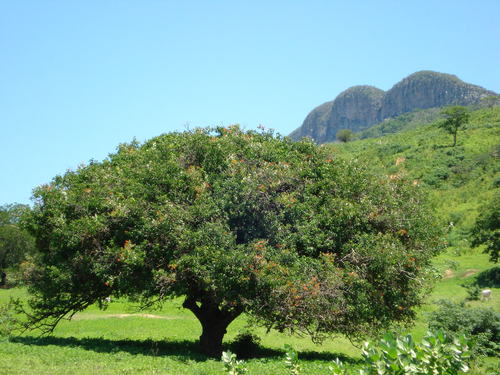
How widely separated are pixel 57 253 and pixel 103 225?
2662mm

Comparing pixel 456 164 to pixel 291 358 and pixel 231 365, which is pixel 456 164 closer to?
pixel 291 358

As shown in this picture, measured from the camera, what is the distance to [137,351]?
17.4 m

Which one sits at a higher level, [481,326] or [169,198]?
[169,198]

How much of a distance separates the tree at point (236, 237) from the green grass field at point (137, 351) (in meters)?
1.53

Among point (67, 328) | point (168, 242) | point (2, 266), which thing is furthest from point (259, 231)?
point (2, 266)

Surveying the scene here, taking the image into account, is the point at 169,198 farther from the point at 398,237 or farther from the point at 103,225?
the point at 398,237

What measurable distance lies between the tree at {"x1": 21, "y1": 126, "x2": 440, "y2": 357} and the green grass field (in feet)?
5.01

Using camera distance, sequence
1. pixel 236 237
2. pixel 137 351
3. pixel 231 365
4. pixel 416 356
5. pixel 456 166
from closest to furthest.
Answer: pixel 416 356, pixel 231 365, pixel 236 237, pixel 137 351, pixel 456 166

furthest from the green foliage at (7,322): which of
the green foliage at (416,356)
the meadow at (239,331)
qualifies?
the green foliage at (416,356)

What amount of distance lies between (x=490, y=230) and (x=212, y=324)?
3100 cm

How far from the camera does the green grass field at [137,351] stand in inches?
520

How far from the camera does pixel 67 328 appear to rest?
27812mm

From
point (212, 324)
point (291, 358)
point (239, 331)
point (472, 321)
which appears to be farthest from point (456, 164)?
point (291, 358)

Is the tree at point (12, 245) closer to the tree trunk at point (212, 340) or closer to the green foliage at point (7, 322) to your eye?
the green foliage at point (7, 322)
